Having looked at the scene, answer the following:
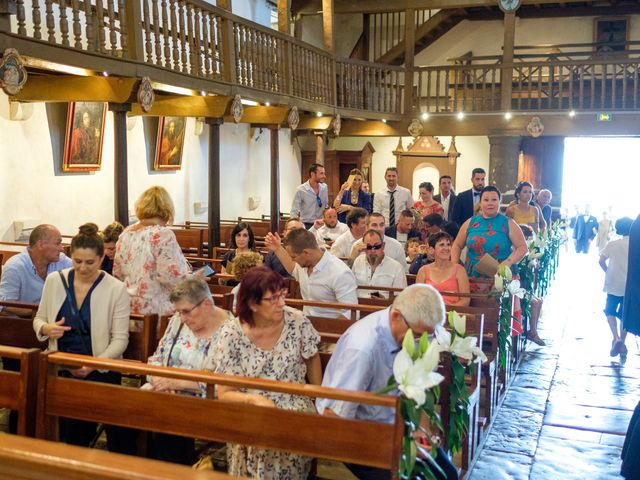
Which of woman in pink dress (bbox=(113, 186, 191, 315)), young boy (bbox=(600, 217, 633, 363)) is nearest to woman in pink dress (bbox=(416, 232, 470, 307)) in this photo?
woman in pink dress (bbox=(113, 186, 191, 315))

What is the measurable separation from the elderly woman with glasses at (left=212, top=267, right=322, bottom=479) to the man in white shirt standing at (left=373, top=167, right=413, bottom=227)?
6.52 metres

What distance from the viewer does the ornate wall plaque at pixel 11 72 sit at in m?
6.23

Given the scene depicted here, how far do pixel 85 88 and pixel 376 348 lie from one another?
20.4ft

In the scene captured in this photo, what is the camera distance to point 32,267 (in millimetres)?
5605

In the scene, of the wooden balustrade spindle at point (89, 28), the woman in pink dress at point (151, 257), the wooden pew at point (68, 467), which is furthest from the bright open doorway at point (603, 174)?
the wooden pew at point (68, 467)

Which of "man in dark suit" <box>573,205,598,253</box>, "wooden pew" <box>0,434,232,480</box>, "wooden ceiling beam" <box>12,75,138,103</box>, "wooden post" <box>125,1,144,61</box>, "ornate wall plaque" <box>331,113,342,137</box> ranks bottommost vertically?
"man in dark suit" <box>573,205,598,253</box>

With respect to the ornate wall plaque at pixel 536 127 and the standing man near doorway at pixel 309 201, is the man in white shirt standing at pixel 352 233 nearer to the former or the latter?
the standing man near doorway at pixel 309 201

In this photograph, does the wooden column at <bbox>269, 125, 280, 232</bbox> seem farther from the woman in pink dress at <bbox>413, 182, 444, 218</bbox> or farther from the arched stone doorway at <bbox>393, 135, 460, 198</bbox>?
the arched stone doorway at <bbox>393, 135, 460, 198</bbox>

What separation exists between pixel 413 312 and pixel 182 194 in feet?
36.8

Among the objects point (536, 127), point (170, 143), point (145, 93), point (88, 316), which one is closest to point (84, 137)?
point (170, 143)

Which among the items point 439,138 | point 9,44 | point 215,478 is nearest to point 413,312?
point 215,478

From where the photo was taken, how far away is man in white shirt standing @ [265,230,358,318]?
5375 mm

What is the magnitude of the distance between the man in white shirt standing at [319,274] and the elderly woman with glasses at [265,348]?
163 cm

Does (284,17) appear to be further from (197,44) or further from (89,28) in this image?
(89,28)
